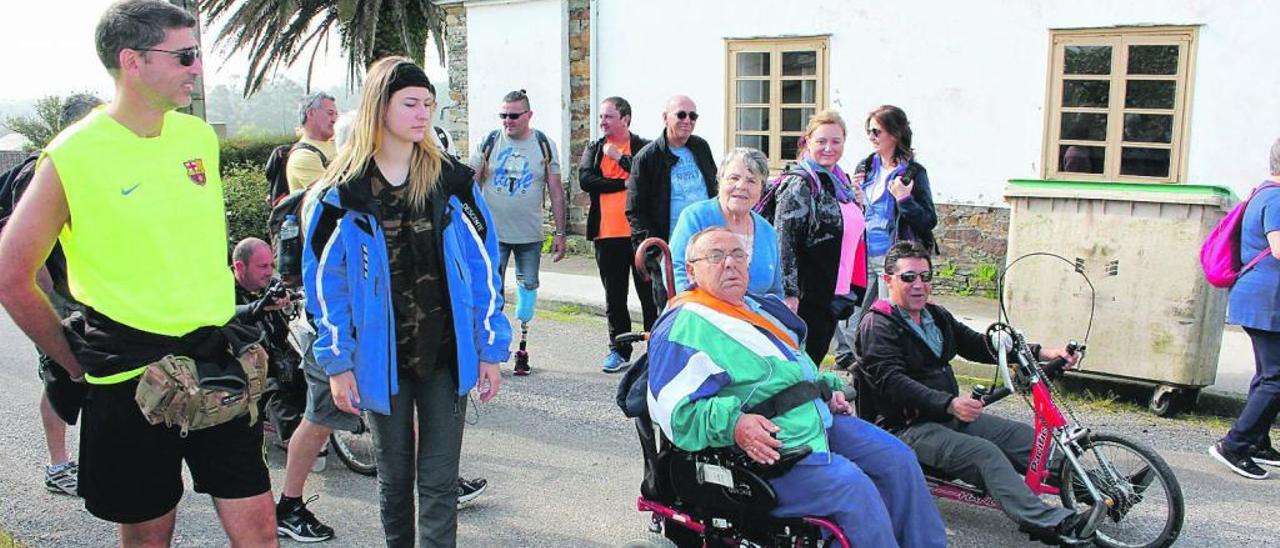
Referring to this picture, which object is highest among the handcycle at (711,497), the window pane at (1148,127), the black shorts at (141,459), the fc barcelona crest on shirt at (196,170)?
the window pane at (1148,127)

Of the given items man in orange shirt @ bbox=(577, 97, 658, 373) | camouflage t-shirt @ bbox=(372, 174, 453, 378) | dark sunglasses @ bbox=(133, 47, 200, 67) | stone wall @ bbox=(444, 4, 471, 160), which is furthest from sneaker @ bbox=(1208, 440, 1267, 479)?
stone wall @ bbox=(444, 4, 471, 160)

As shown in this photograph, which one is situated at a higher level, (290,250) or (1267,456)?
(290,250)

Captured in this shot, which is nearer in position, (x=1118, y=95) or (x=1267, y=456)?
(x=1267, y=456)

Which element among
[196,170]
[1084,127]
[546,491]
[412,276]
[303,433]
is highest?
[1084,127]

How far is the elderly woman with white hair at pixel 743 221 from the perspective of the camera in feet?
16.0

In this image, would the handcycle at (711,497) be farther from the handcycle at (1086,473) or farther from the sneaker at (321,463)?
the sneaker at (321,463)

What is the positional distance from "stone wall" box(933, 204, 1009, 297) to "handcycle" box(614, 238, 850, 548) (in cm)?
701

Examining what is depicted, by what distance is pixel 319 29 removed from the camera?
21547 millimetres

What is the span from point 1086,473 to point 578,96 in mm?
9164

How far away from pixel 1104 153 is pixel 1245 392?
3620 mm

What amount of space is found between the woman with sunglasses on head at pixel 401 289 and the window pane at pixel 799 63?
7973 millimetres

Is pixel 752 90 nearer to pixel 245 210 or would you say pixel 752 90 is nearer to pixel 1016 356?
pixel 245 210

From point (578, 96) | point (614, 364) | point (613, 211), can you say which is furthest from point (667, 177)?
point (578, 96)

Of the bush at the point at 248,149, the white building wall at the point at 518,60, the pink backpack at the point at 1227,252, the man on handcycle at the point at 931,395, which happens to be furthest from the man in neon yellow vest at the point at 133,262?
the bush at the point at 248,149
